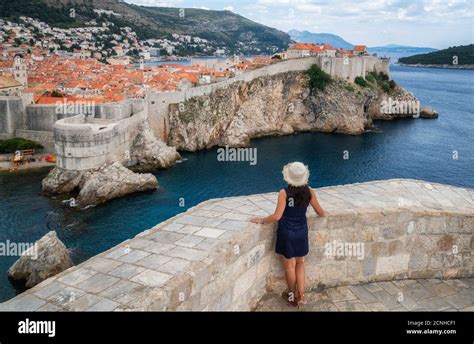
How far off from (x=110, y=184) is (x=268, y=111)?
23830mm

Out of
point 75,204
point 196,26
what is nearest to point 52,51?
point 75,204

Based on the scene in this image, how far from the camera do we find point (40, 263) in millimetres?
14844

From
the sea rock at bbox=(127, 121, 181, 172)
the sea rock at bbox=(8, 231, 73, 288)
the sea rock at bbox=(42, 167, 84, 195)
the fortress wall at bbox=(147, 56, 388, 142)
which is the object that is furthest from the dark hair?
the fortress wall at bbox=(147, 56, 388, 142)

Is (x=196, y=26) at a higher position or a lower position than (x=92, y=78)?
higher

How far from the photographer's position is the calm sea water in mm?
19328

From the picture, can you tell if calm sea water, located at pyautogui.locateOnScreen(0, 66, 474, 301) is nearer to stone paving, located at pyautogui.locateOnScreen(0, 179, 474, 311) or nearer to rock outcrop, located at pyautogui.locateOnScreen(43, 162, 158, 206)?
rock outcrop, located at pyautogui.locateOnScreen(43, 162, 158, 206)

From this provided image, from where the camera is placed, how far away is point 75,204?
894 inches

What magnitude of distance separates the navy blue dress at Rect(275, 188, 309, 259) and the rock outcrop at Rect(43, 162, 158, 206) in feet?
68.5

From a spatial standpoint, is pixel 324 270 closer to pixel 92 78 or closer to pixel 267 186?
pixel 267 186

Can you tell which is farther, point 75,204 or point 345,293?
point 75,204

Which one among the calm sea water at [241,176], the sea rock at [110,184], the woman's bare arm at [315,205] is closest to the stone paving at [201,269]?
the woman's bare arm at [315,205]

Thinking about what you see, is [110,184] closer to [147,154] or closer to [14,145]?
[147,154]

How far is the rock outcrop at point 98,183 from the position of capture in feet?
76.5

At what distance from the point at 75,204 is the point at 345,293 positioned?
2102 centimetres
